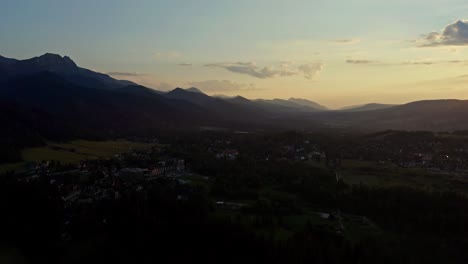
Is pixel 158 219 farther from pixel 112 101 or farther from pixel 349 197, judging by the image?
pixel 112 101

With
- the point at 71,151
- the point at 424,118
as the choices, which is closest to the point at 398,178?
the point at 71,151

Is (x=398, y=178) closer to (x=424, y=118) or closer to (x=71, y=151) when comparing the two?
(x=71, y=151)

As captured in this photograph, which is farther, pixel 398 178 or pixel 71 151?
pixel 71 151

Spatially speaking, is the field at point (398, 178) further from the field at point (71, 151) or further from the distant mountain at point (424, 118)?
the distant mountain at point (424, 118)

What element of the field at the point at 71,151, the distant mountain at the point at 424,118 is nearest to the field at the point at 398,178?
the field at the point at 71,151

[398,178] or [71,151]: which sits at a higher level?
[398,178]

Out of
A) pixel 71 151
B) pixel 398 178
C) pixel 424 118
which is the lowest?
pixel 71 151

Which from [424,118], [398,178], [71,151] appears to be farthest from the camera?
[424,118]
